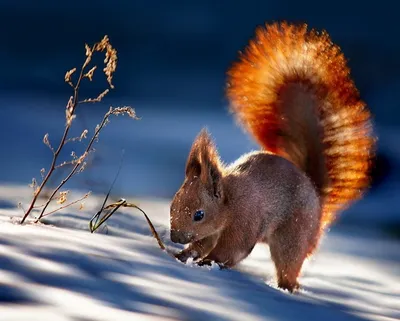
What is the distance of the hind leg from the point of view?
254 centimetres

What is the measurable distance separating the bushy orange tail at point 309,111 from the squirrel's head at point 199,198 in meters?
0.44

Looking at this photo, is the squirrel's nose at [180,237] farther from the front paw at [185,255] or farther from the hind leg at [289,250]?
the hind leg at [289,250]

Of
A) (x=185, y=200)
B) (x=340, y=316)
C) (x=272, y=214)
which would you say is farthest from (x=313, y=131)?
(x=340, y=316)

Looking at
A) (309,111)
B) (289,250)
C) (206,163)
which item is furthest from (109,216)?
(309,111)

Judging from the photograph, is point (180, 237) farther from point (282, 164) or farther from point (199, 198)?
point (282, 164)

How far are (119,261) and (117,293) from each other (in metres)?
0.26

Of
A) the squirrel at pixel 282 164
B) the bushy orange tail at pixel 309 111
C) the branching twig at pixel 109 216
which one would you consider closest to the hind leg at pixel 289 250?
the squirrel at pixel 282 164

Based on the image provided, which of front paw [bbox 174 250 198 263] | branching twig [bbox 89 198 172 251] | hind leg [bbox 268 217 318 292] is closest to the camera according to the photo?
branching twig [bbox 89 198 172 251]

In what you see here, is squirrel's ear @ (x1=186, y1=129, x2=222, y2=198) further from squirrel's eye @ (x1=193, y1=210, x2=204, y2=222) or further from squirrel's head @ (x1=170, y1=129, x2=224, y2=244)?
squirrel's eye @ (x1=193, y1=210, x2=204, y2=222)

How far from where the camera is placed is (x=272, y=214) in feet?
8.45

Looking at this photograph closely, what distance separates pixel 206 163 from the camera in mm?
2350

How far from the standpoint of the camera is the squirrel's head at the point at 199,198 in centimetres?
230

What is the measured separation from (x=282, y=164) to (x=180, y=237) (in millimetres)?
615

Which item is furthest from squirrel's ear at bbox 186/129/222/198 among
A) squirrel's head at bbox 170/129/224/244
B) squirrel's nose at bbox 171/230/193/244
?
squirrel's nose at bbox 171/230/193/244
